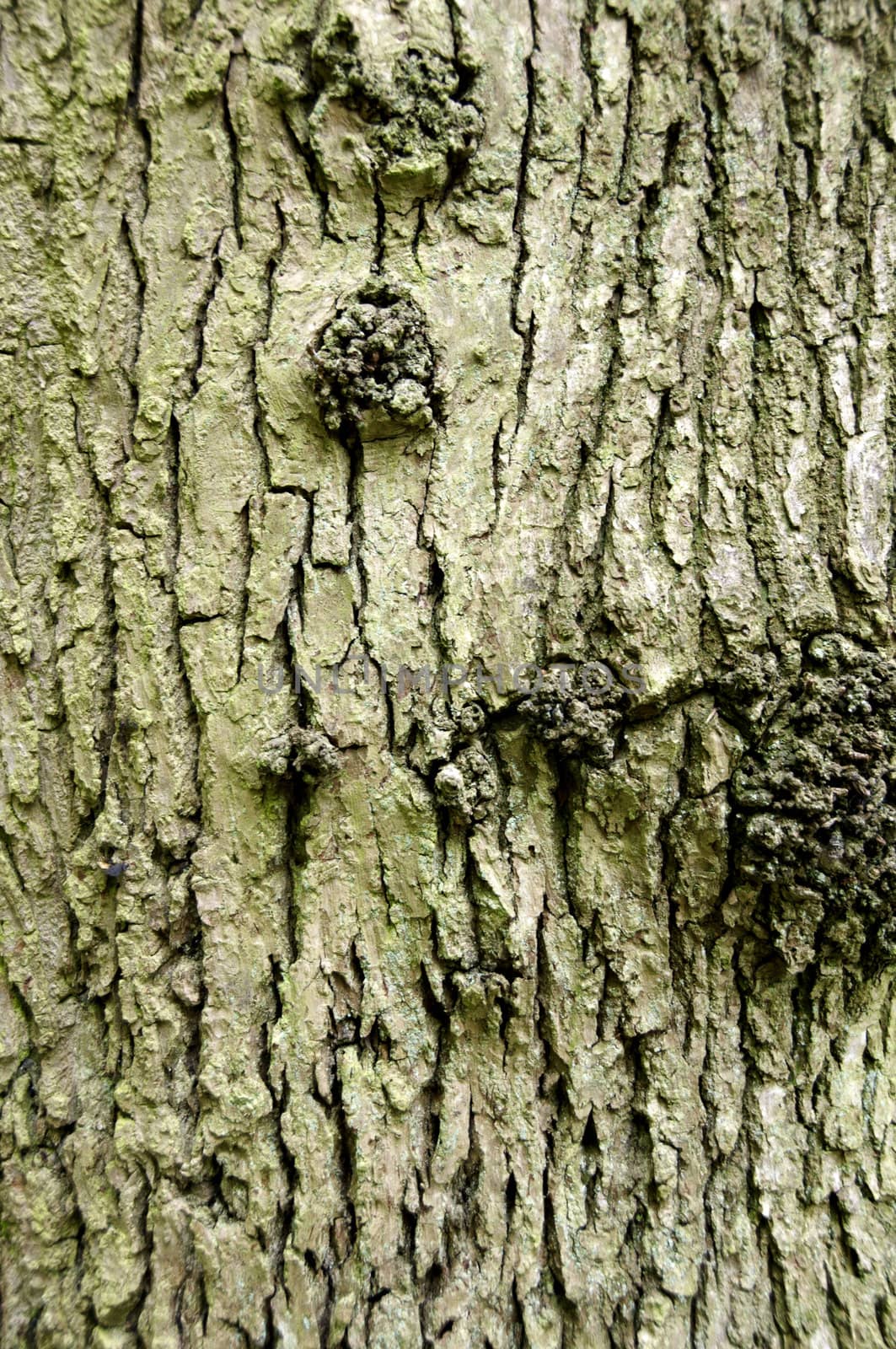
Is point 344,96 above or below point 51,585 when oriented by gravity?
above

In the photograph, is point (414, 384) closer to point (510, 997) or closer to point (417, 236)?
point (417, 236)

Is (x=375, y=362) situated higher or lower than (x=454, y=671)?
higher

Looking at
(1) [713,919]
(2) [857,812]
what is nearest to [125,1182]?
(1) [713,919]

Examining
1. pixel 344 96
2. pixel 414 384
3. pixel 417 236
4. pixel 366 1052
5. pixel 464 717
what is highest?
pixel 344 96

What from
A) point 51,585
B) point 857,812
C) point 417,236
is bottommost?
point 857,812

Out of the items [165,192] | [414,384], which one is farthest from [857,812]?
[165,192]

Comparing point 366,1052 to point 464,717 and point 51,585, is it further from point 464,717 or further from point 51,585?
point 51,585
